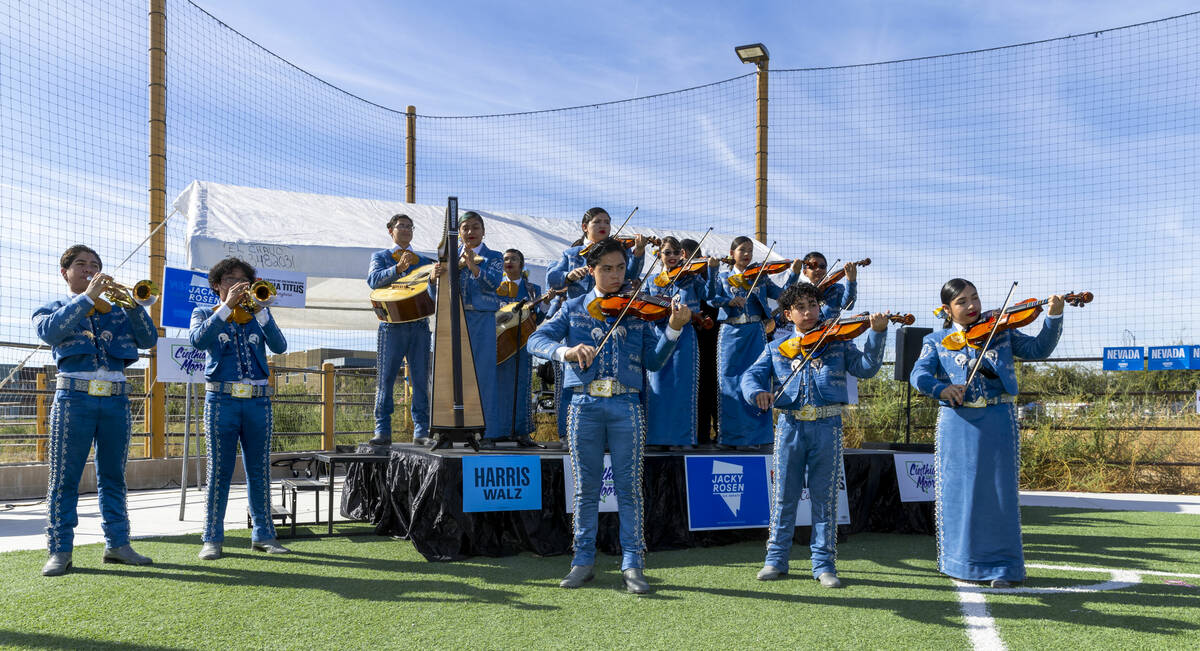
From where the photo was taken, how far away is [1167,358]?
32.7 ft

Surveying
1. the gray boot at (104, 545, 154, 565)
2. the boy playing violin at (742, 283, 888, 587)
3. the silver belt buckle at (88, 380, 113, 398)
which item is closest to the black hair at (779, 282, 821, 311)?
the boy playing violin at (742, 283, 888, 587)

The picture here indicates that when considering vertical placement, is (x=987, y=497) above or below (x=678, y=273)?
below

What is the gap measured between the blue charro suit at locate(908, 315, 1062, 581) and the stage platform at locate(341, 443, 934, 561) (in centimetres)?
160

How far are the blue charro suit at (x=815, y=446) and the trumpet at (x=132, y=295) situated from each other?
11.6 ft

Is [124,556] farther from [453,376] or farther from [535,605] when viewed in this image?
[535,605]

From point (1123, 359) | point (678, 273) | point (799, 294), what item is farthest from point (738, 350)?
point (1123, 359)

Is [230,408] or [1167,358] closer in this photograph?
[230,408]

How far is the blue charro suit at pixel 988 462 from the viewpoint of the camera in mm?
4270

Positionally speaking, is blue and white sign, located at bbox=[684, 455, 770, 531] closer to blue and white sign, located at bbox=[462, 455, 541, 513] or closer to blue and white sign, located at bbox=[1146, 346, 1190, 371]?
blue and white sign, located at bbox=[462, 455, 541, 513]

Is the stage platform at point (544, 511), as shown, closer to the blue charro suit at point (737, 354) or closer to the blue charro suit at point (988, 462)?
the blue charro suit at point (737, 354)

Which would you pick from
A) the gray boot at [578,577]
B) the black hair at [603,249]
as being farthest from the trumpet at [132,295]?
the gray boot at [578,577]

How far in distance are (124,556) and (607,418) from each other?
2.93m

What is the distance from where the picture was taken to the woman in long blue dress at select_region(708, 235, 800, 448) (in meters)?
6.34

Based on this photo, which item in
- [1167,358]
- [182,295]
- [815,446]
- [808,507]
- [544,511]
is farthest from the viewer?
[1167,358]
